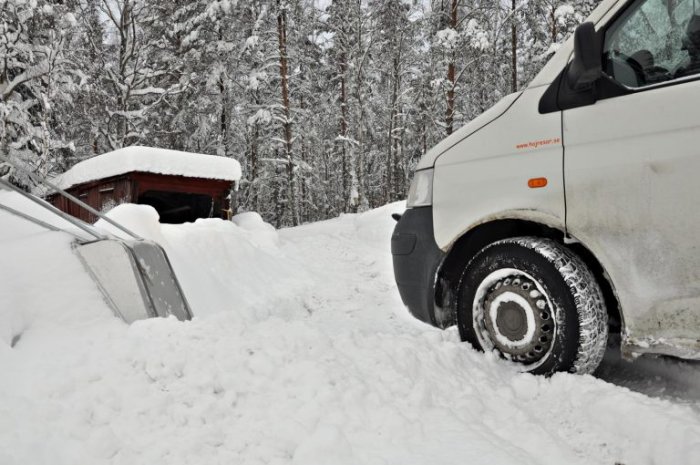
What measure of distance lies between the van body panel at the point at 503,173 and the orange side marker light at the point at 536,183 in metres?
0.02

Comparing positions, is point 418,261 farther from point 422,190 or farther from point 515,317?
point 515,317

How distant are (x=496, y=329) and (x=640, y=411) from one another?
95cm

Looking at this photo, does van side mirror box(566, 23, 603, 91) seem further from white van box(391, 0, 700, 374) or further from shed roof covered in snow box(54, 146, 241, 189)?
shed roof covered in snow box(54, 146, 241, 189)

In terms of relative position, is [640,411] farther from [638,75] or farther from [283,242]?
[283,242]

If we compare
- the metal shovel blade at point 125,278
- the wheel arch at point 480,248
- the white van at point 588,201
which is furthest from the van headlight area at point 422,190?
the metal shovel blade at point 125,278

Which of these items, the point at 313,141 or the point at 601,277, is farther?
the point at 313,141

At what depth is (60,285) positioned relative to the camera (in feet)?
10.1

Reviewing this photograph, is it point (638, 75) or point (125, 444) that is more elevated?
point (638, 75)

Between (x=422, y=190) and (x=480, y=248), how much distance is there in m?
0.66

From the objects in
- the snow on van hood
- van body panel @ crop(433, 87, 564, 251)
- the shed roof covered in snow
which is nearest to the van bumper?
van body panel @ crop(433, 87, 564, 251)

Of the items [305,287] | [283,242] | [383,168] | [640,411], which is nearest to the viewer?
[640,411]

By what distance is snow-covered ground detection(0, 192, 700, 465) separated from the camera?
6.69 feet

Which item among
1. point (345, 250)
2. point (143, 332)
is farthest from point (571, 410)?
point (345, 250)

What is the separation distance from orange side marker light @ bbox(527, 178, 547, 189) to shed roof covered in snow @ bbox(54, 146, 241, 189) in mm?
8231
